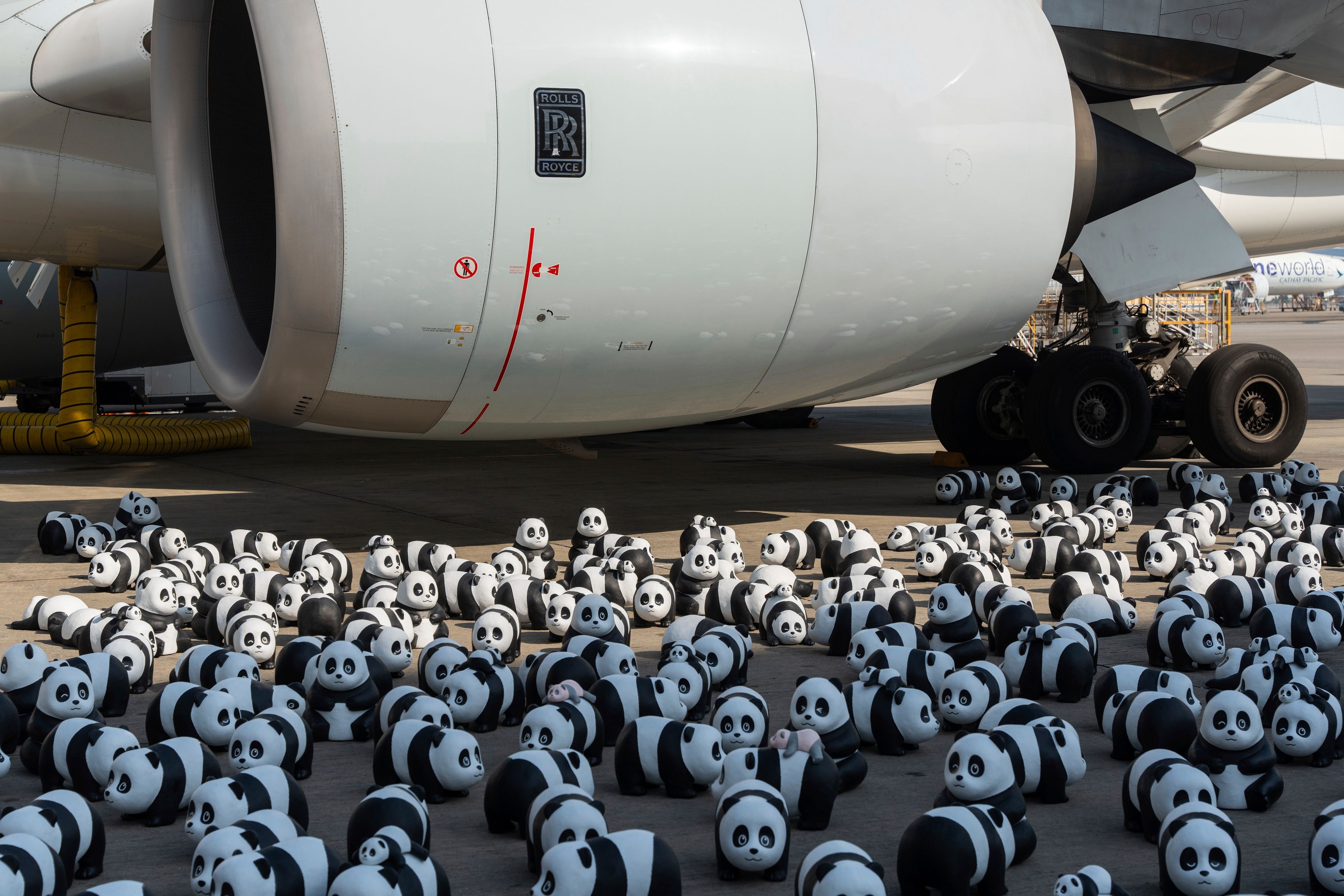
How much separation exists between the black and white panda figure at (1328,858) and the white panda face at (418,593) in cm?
368

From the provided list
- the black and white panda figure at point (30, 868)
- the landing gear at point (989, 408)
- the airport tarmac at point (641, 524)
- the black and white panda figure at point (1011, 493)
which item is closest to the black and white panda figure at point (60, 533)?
the airport tarmac at point (641, 524)

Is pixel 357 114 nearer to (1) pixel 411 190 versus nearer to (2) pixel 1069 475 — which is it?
(1) pixel 411 190

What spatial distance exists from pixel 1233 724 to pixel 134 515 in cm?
628

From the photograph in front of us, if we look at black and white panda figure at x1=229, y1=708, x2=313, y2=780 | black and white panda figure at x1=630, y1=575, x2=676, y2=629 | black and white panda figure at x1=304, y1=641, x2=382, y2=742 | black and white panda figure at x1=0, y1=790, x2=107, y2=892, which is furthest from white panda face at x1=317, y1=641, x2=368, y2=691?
black and white panda figure at x1=630, y1=575, x2=676, y2=629

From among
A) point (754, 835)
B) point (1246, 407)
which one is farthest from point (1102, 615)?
point (1246, 407)

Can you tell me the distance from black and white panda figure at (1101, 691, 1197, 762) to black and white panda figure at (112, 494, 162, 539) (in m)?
5.82

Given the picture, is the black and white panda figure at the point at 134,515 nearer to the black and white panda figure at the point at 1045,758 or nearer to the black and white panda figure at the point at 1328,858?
the black and white panda figure at the point at 1045,758

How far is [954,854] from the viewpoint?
2846 millimetres

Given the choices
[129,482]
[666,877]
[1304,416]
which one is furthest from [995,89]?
[129,482]

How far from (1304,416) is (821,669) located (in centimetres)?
744

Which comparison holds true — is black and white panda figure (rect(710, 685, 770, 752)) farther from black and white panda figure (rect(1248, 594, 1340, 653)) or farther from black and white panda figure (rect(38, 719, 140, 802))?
black and white panda figure (rect(1248, 594, 1340, 653))

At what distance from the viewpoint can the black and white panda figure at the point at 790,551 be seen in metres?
6.70

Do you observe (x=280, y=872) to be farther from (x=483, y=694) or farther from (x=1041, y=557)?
(x=1041, y=557)

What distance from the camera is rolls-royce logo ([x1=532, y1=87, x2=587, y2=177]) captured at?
557 cm
